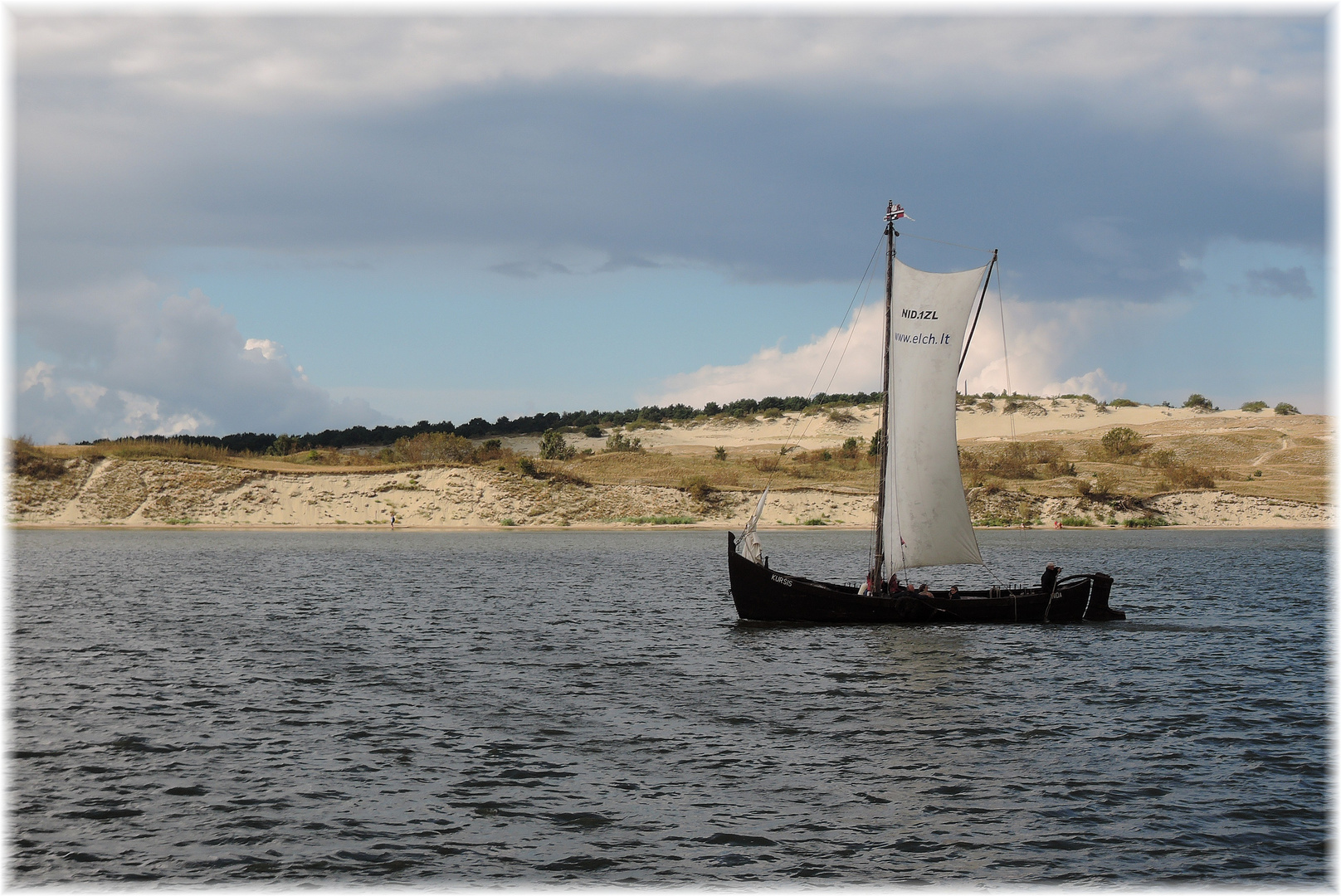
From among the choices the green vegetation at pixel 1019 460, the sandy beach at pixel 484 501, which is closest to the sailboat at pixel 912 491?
the sandy beach at pixel 484 501

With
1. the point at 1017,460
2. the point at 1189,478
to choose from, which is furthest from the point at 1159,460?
the point at 1017,460

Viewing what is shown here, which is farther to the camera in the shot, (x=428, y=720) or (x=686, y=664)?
(x=686, y=664)

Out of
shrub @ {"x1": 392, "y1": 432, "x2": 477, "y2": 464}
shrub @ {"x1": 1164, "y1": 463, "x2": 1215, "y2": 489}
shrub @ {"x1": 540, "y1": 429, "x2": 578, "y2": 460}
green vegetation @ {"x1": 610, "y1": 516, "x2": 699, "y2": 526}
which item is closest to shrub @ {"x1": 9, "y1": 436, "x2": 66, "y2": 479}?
shrub @ {"x1": 392, "y1": 432, "x2": 477, "y2": 464}

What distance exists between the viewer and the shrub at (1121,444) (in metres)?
148

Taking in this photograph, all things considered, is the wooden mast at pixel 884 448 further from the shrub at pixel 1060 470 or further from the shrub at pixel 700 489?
the shrub at pixel 1060 470

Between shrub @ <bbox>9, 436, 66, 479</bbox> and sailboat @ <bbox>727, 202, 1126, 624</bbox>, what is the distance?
110372 millimetres

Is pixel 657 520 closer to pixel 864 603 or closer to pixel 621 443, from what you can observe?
pixel 621 443

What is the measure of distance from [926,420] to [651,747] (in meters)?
20.5

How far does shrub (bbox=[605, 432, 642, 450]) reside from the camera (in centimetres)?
16950

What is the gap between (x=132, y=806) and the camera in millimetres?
17453

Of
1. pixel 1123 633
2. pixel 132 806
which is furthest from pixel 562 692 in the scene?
pixel 1123 633

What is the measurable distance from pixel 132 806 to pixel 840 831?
11.5m

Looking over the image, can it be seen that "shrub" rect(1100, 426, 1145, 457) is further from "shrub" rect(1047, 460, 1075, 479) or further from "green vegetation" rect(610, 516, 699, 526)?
"green vegetation" rect(610, 516, 699, 526)

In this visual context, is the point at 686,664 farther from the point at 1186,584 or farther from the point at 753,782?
the point at 1186,584
